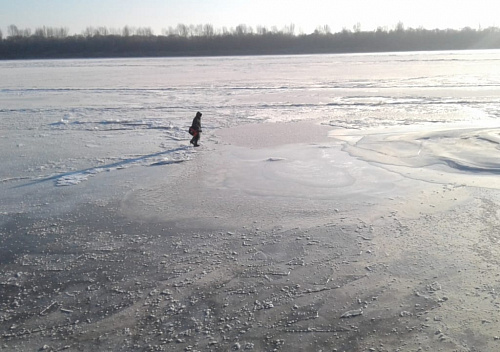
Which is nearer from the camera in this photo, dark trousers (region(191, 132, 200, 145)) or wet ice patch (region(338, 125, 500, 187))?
wet ice patch (region(338, 125, 500, 187))

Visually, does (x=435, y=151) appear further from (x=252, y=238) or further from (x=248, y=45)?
(x=248, y=45)

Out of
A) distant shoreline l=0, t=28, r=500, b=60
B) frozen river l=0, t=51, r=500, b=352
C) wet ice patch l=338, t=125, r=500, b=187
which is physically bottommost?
frozen river l=0, t=51, r=500, b=352

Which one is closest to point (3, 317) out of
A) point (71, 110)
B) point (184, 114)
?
point (184, 114)

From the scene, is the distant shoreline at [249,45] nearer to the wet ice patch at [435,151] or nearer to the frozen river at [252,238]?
the wet ice patch at [435,151]

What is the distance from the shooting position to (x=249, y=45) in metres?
58.5

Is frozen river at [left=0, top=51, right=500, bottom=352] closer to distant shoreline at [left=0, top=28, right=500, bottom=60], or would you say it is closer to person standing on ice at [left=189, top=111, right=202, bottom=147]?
person standing on ice at [left=189, top=111, right=202, bottom=147]

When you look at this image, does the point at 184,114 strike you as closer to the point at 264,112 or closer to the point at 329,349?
the point at 264,112

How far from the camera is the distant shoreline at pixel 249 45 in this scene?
5406cm

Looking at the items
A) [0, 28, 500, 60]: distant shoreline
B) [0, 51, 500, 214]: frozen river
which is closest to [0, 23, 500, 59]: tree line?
[0, 28, 500, 60]: distant shoreline

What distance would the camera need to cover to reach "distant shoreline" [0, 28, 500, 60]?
54.1 m

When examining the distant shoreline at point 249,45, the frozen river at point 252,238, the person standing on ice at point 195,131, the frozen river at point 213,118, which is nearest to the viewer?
the frozen river at point 252,238

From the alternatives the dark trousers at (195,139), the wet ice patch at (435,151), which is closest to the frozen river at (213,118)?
the wet ice patch at (435,151)

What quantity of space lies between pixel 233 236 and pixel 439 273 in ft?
6.47

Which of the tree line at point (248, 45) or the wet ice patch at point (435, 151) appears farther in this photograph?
the tree line at point (248, 45)
